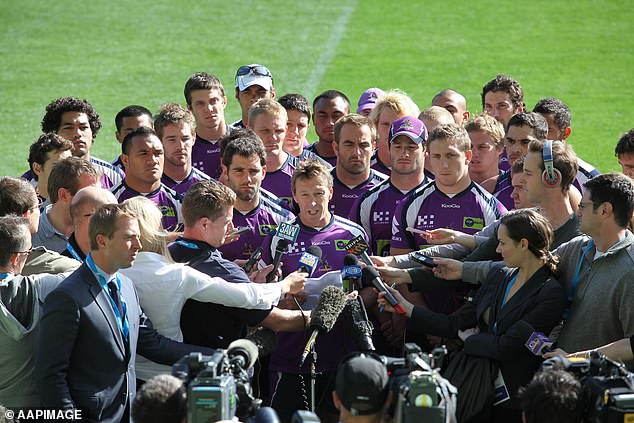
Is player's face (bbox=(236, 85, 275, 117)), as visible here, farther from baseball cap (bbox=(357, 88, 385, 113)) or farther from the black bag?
the black bag

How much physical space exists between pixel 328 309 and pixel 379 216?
1867mm

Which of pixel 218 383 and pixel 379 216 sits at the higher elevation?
pixel 379 216

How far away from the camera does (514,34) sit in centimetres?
2498

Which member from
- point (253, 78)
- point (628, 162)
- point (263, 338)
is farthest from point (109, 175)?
point (628, 162)

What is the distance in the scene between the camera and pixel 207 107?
9320 mm

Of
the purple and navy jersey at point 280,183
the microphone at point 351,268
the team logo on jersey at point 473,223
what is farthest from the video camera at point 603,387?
the purple and navy jersey at point 280,183

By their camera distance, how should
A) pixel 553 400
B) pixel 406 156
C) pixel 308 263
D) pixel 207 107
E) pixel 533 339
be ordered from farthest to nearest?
pixel 207 107, pixel 406 156, pixel 308 263, pixel 533 339, pixel 553 400

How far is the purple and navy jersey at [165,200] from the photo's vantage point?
Answer: 7.54 metres

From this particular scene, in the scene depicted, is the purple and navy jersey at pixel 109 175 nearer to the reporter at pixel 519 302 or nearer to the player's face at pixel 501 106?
the reporter at pixel 519 302

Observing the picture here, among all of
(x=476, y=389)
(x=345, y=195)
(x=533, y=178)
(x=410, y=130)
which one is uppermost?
(x=410, y=130)

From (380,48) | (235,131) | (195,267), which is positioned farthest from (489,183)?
(380,48)

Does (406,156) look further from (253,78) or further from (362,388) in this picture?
(362,388)

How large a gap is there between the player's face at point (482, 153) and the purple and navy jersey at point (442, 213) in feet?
4.33

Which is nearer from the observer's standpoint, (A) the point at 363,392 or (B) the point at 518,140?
(A) the point at 363,392
